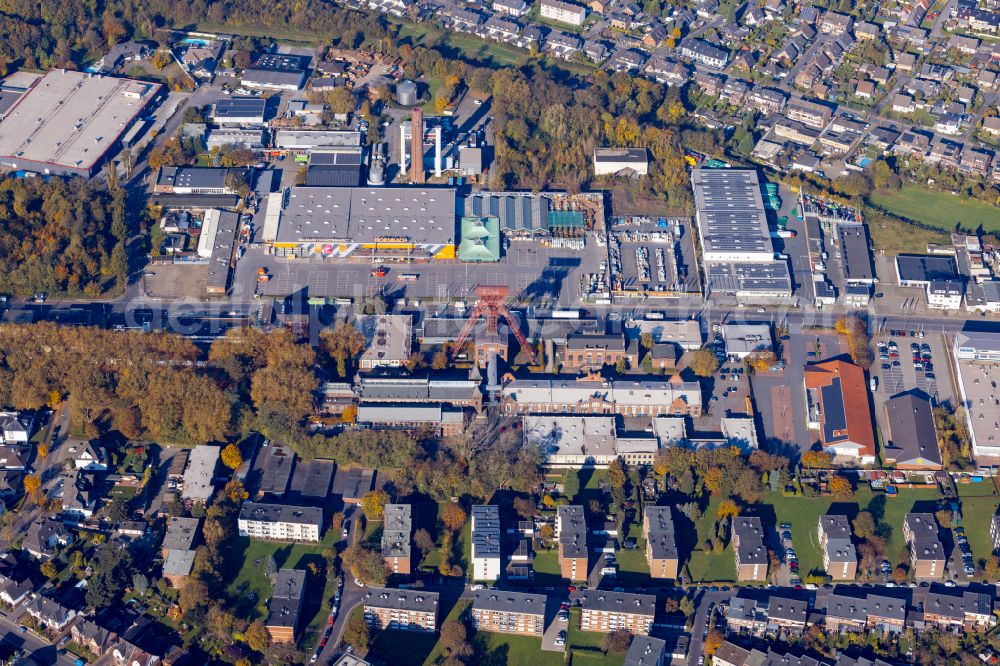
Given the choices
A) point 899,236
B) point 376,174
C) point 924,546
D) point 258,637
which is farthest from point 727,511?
point 376,174

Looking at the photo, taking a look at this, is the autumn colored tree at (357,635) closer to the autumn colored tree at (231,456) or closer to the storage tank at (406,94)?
the autumn colored tree at (231,456)

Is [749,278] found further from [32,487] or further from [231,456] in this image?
[32,487]

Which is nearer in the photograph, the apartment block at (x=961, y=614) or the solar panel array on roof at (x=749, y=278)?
the apartment block at (x=961, y=614)

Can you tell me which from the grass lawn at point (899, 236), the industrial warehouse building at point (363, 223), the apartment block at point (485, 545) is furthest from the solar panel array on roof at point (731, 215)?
the apartment block at point (485, 545)

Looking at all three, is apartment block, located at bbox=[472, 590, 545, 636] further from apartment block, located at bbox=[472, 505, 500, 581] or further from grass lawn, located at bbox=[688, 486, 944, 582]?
grass lawn, located at bbox=[688, 486, 944, 582]

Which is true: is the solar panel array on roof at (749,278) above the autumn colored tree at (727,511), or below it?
above

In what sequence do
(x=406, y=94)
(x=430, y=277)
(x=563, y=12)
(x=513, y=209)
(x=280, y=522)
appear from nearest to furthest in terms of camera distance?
(x=280, y=522), (x=430, y=277), (x=513, y=209), (x=406, y=94), (x=563, y=12)

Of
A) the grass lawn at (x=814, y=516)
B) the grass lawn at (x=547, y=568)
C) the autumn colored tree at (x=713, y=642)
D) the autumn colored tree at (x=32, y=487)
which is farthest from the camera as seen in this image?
the autumn colored tree at (x=32, y=487)
